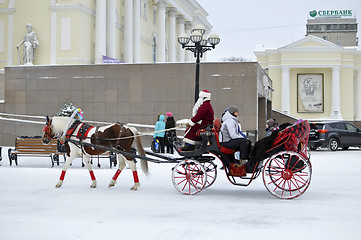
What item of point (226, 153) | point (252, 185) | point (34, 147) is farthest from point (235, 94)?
point (226, 153)

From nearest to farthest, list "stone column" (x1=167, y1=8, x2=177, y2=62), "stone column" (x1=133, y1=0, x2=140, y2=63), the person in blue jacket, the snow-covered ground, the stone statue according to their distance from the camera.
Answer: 1. the snow-covered ground
2. the person in blue jacket
3. the stone statue
4. "stone column" (x1=133, y1=0, x2=140, y2=63)
5. "stone column" (x1=167, y1=8, x2=177, y2=62)

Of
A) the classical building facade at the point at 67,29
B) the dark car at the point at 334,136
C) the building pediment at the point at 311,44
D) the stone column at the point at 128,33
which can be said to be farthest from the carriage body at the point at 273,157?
the building pediment at the point at 311,44

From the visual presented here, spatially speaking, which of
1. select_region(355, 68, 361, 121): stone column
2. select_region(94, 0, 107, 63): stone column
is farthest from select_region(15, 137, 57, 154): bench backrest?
select_region(355, 68, 361, 121): stone column

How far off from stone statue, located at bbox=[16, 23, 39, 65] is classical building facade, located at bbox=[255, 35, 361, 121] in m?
28.4

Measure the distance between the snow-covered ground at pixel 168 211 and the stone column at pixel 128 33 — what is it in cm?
2910

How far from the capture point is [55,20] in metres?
35.0

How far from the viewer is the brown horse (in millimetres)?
11227

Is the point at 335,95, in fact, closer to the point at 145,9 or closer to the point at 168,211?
the point at 145,9

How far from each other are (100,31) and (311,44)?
26526mm

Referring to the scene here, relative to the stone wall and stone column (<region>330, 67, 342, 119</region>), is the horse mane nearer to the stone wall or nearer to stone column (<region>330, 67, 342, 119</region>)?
the stone wall

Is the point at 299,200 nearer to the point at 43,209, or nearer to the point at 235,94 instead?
the point at 43,209

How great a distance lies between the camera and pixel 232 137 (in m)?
10.0

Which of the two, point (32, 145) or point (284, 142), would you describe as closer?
point (284, 142)

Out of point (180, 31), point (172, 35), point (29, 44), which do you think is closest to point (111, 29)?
point (29, 44)
